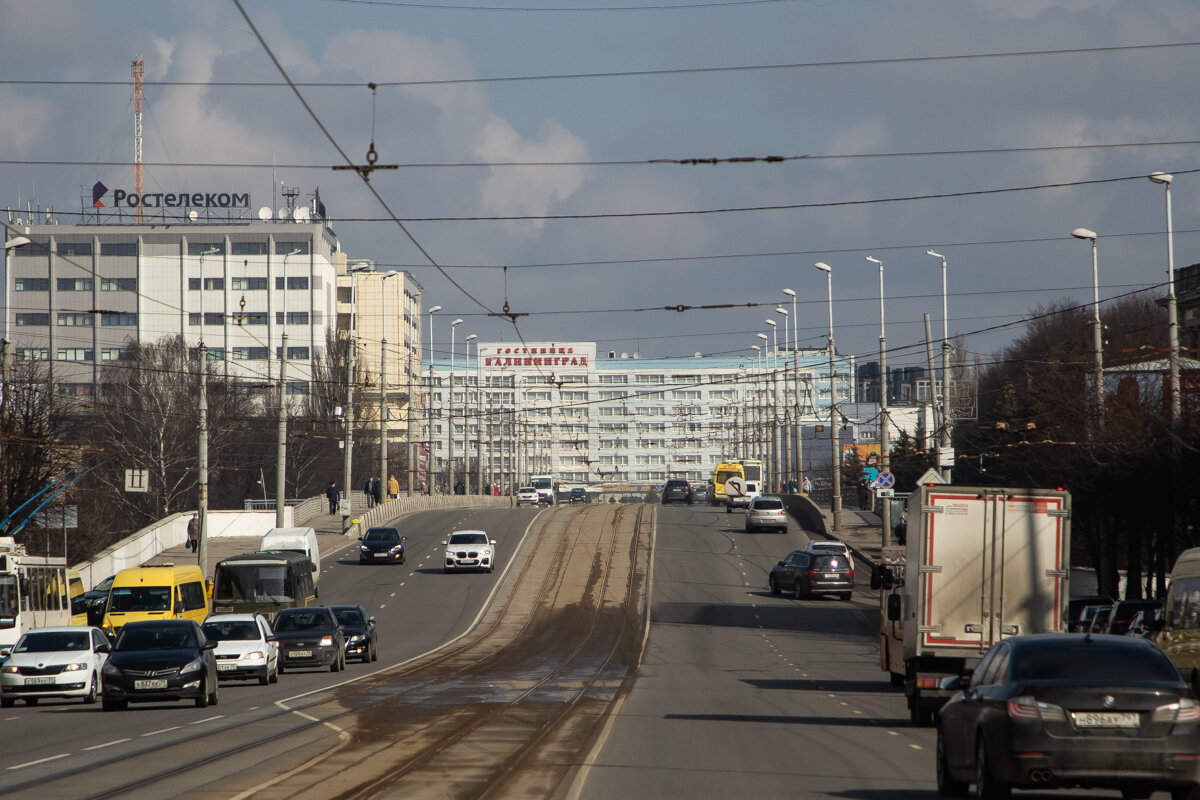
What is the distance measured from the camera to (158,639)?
926 inches

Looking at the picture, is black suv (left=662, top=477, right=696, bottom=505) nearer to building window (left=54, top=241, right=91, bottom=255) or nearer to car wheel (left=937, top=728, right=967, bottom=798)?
building window (left=54, top=241, right=91, bottom=255)

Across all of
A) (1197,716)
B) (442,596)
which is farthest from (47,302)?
(1197,716)

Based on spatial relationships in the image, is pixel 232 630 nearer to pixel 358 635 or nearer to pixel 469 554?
→ pixel 358 635

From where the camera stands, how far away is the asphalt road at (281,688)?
15.3 metres

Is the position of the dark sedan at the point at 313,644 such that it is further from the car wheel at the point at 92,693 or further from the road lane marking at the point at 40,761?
the road lane marking at the point at 40,761

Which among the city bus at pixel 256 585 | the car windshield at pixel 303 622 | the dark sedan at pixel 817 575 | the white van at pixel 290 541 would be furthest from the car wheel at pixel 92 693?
the dark sedan at pixel 817 575

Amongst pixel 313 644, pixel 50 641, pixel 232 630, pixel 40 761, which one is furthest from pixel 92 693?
pixel 40 761

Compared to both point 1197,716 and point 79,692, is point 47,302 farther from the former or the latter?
point 1197,716

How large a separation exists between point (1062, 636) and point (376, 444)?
111 meters

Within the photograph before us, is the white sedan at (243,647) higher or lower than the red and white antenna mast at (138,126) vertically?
lower

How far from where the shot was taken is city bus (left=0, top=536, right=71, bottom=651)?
3197 cm

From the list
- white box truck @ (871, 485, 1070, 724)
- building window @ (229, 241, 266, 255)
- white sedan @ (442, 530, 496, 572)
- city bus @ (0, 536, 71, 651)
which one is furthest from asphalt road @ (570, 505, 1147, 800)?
building window @ (229, 241, 266, 255)

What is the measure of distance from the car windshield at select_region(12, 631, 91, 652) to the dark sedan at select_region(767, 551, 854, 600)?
27.5 metres

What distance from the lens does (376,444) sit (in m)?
120
